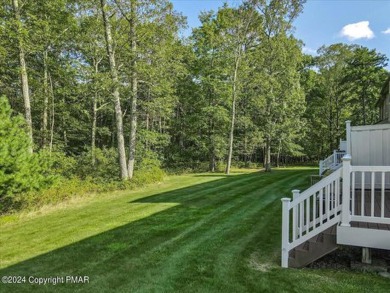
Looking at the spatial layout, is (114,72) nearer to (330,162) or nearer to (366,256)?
(330,162)

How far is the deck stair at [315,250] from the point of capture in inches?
150

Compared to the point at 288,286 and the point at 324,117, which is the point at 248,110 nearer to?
the point at 324,117

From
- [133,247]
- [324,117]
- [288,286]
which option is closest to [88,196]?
[133,247]

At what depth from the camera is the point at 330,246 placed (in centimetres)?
382

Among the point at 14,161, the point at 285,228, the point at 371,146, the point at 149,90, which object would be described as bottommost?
the point at 285,228

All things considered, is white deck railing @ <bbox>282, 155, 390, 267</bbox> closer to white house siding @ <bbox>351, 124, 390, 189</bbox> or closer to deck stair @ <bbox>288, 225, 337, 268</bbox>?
deck stair @ <bbox>288, 225, 337, 268</bbox>

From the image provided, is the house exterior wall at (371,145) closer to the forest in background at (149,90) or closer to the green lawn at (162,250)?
the green lawn at (162,250)

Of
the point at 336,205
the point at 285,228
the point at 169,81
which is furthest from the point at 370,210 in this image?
the point at 169,81

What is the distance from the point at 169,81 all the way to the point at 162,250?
12.8 meters

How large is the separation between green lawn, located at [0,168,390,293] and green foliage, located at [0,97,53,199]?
2.73ft

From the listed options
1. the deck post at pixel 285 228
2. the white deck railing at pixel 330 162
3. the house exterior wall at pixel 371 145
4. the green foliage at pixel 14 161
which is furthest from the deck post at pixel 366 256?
the white deck railing at pixel 330 162

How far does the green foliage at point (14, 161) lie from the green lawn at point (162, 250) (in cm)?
83

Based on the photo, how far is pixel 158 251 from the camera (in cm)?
459

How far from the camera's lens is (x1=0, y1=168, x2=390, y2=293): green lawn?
344 cm
